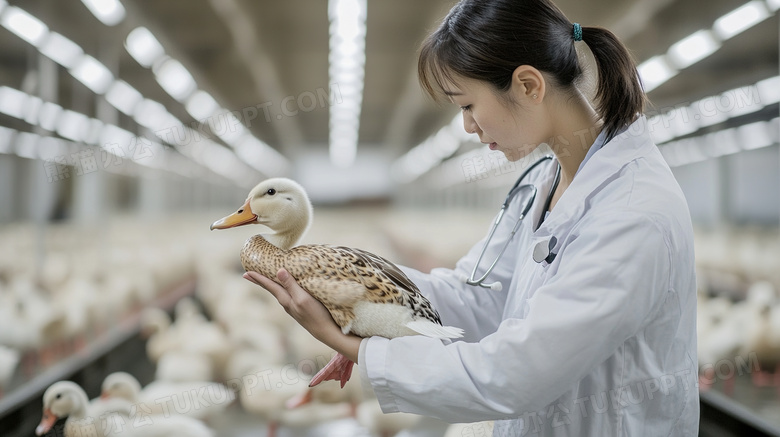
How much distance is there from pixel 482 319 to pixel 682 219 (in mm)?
571

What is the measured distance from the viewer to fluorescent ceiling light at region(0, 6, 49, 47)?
398 cm

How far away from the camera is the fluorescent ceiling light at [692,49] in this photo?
205 inches

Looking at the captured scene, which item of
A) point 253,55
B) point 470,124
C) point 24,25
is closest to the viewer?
point 470,124

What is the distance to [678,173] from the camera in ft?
24.8

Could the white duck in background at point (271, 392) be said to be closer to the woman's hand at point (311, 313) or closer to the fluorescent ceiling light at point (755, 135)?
the woman's hand at point (311, 313)

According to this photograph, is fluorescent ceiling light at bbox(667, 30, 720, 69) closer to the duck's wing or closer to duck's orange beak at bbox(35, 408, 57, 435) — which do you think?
the duck's wing

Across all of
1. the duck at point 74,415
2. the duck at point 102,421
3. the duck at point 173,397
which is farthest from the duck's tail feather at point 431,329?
the duck at point 173,397

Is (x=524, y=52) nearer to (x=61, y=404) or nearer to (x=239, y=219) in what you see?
(x=239, y=219)

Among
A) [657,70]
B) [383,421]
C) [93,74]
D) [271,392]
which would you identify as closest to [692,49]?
[657,70]

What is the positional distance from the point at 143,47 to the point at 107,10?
0.83 meters

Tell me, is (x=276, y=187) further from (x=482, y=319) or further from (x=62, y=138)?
(x=62, y=138)

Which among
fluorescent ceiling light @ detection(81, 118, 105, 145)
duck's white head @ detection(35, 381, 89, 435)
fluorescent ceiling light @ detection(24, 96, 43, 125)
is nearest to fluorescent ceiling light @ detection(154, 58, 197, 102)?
fluorescent ceiling light @ detection(81, 118, 105, 145)

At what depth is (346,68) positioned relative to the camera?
750 cm

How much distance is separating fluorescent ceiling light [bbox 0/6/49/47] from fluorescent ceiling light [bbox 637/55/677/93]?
474cm
